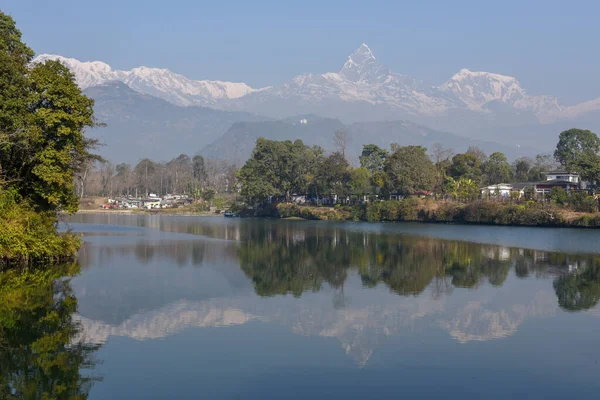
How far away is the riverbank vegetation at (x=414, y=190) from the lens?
71.0 m

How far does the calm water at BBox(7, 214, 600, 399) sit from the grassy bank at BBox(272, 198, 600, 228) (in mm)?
28996

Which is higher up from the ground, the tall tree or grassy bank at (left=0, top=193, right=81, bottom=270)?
the tall tree

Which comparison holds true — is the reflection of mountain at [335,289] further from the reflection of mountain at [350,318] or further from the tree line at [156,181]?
the tree line at [156,181]

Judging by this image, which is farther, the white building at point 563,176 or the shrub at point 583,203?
the white building at point 563,176

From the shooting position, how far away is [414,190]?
8744cm

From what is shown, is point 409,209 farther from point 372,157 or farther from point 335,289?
point 335,289

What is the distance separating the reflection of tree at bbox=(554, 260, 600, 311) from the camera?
2400 centimetres

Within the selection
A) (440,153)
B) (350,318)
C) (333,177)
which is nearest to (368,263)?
(350,318)

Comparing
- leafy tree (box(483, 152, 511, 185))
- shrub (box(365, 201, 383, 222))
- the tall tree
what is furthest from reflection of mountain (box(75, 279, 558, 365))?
leafy tree (box(483, 152, 511, 185))

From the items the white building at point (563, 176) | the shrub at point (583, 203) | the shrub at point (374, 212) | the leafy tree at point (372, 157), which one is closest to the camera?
the shrub at point (583, 203)

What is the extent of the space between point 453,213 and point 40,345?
67.4 metres

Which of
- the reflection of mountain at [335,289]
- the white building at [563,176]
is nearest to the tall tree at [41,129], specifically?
the reflection of mountain at [335,289]

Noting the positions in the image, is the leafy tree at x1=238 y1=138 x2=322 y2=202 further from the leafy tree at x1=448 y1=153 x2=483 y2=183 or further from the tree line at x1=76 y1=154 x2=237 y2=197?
the tree line at x1=76 y1=154 x2=237 y2=197

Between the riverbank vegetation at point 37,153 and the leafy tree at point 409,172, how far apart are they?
Answer: 5821 cm
